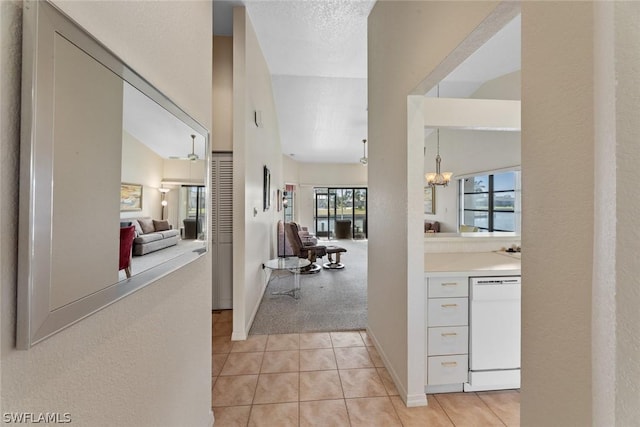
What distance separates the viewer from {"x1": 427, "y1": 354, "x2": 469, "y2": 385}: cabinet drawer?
188 cm

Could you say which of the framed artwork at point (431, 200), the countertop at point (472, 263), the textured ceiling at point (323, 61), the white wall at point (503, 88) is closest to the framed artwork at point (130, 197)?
the countertop at point (472, 263)

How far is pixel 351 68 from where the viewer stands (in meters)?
3.77

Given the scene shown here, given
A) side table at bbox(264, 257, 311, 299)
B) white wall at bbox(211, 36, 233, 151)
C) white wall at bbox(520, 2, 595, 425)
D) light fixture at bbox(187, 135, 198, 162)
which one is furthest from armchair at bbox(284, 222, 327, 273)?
white wall at bbox(520, 2, 595, 425)

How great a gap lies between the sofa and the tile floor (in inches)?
52.7

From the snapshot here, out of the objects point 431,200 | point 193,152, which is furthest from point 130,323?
point 431,200

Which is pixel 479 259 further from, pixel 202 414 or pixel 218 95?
pixel 218 95

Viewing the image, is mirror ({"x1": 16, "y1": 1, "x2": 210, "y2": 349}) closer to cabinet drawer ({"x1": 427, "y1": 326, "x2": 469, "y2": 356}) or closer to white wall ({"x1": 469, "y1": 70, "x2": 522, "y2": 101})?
cabinet drawer ({"x1": 427, "y1": 326, "x2": 469, "y2": 356})

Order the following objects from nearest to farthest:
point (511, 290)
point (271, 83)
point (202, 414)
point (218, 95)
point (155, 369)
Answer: point (155, 369), point (202, 414), point (511, 290), point (218, 95), point (271, 83)

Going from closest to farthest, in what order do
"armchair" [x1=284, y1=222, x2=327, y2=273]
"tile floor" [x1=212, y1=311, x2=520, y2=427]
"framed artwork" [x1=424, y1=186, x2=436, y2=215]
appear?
"tile floor" [x1=212, y1=311, x2=520, y2=427]
"armchair" [x1=284, y1=222, x2=327, y2=273]
"framed artwork" [x1=424, y1=186, x2=436, y2=215]

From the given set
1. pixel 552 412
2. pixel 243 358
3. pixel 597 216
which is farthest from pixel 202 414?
pixel 597 216

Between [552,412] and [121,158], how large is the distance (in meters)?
1.48

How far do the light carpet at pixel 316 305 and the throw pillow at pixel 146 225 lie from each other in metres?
2.20

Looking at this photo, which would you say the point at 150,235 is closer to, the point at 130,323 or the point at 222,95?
the point at 130,323

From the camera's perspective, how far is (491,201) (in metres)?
5.36
